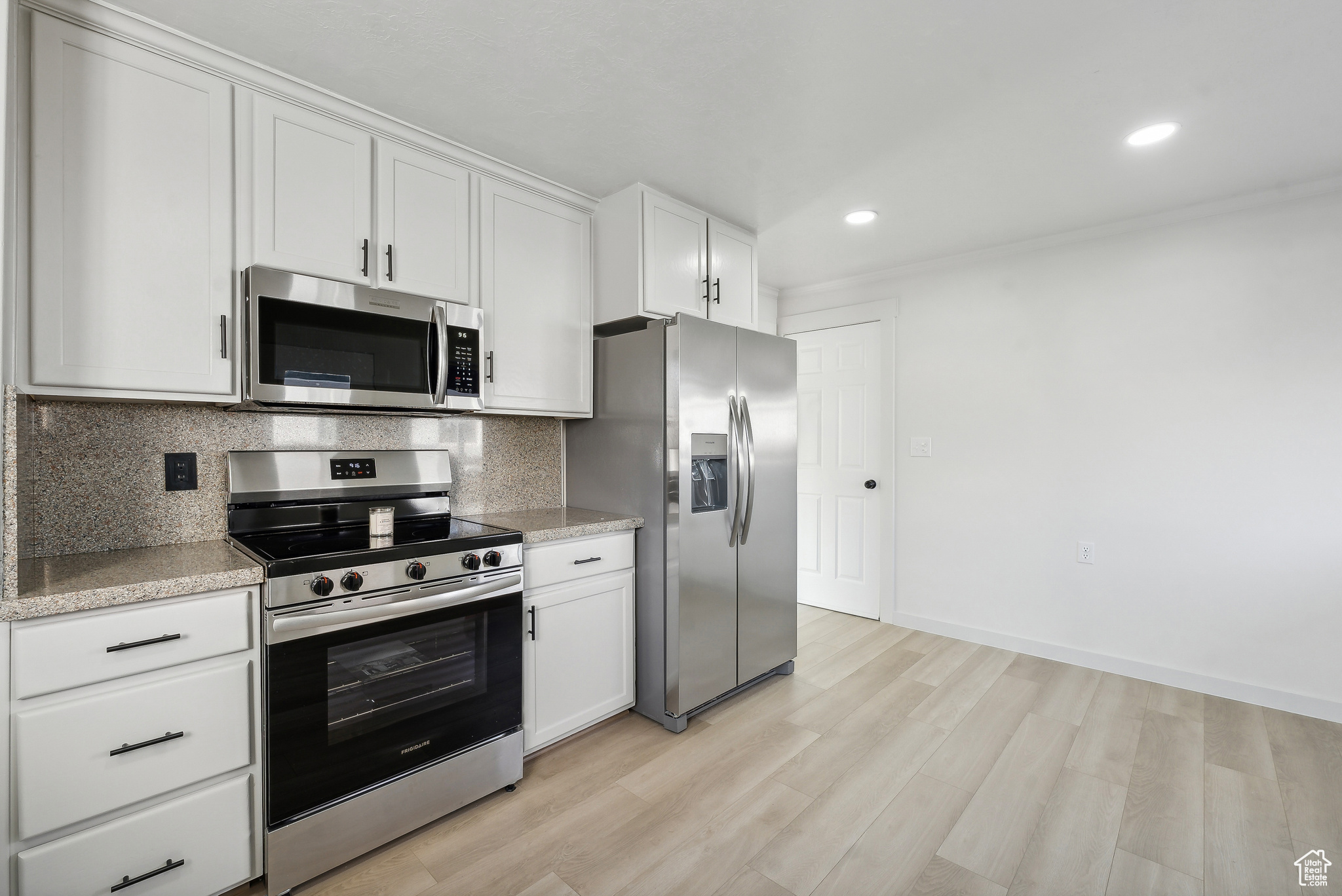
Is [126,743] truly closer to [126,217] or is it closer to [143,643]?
[143,643]

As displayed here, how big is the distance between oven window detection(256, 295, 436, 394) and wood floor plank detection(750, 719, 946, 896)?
194cm

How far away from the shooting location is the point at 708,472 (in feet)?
8.71

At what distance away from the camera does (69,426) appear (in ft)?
5.80

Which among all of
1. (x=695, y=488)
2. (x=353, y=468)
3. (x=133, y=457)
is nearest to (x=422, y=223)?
(x=353, y=468)

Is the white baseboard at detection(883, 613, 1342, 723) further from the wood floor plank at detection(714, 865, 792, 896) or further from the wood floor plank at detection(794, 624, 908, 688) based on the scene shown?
the wood floor plank at detection(714, 865, 792, 896)

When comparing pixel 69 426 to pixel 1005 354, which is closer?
pixel 69 426

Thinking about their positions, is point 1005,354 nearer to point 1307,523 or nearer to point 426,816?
point 1307,523

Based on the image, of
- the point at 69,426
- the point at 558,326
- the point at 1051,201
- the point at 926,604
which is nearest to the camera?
the point at 69,426

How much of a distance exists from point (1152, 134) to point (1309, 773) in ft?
8.10

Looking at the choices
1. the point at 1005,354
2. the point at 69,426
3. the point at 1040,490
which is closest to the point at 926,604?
the point at 1040,490

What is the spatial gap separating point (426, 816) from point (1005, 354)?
3627 mm

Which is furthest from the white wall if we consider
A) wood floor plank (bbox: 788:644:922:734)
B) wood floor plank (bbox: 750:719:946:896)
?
wood floor plank (bbox: 750:719:946:896)

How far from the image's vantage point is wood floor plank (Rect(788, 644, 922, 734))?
2.64m

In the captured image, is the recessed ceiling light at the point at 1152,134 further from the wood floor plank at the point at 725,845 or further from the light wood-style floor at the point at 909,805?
the wood floor plank at the point at 725,845
